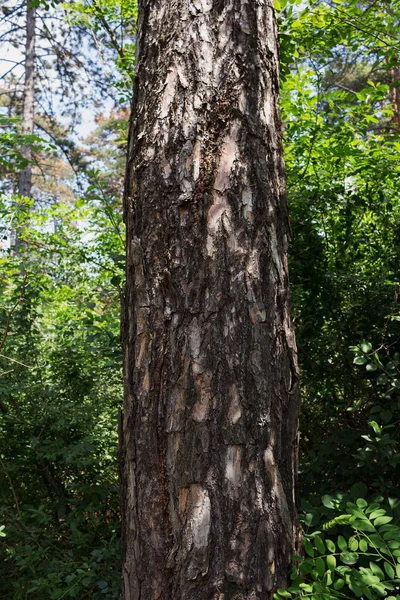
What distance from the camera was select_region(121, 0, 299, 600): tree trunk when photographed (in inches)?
66.1

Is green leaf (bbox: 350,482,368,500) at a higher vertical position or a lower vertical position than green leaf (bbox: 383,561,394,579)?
higher

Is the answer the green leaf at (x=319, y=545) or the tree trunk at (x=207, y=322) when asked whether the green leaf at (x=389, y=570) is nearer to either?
the green leaf at (x=319, y=545)

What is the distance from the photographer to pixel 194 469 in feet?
5.52

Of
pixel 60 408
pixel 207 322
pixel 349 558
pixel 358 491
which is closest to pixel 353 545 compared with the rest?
pixel 349 558

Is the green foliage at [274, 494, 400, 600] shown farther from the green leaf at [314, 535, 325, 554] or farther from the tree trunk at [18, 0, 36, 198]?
the tree trunk at [18, 0, 36, 198]

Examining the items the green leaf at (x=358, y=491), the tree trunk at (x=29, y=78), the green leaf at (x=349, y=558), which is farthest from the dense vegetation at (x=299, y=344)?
the tree trunk at (x=29, y=78)

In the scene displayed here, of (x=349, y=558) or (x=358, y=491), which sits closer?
(x=349, y=558)

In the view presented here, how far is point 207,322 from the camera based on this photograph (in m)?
1.75

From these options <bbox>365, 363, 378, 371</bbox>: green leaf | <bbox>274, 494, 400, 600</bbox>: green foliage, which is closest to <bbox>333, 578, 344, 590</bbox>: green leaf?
<bbox>274, 494, 400, 600</bbox>: green foliage

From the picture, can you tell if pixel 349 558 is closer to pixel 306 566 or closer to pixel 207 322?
pixel 306 566

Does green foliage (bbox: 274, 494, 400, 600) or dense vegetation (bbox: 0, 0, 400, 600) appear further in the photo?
dense vegetation (bbox: 0, 0, 400, 600)

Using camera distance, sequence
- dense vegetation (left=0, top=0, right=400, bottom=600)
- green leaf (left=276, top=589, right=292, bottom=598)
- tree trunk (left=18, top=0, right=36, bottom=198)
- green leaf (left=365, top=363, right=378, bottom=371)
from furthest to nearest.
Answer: tree trunk (left=18, top=0, right=36, bottom=198), dense vegetation (left=0, top=0, right=400, bottom=600), green leaf (left=365, top=363, right=378, bottom=371), green leaf (left=276, top=589, right=292, bottom=598)

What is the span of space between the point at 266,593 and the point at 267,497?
0.27 metres

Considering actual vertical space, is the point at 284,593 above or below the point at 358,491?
below
